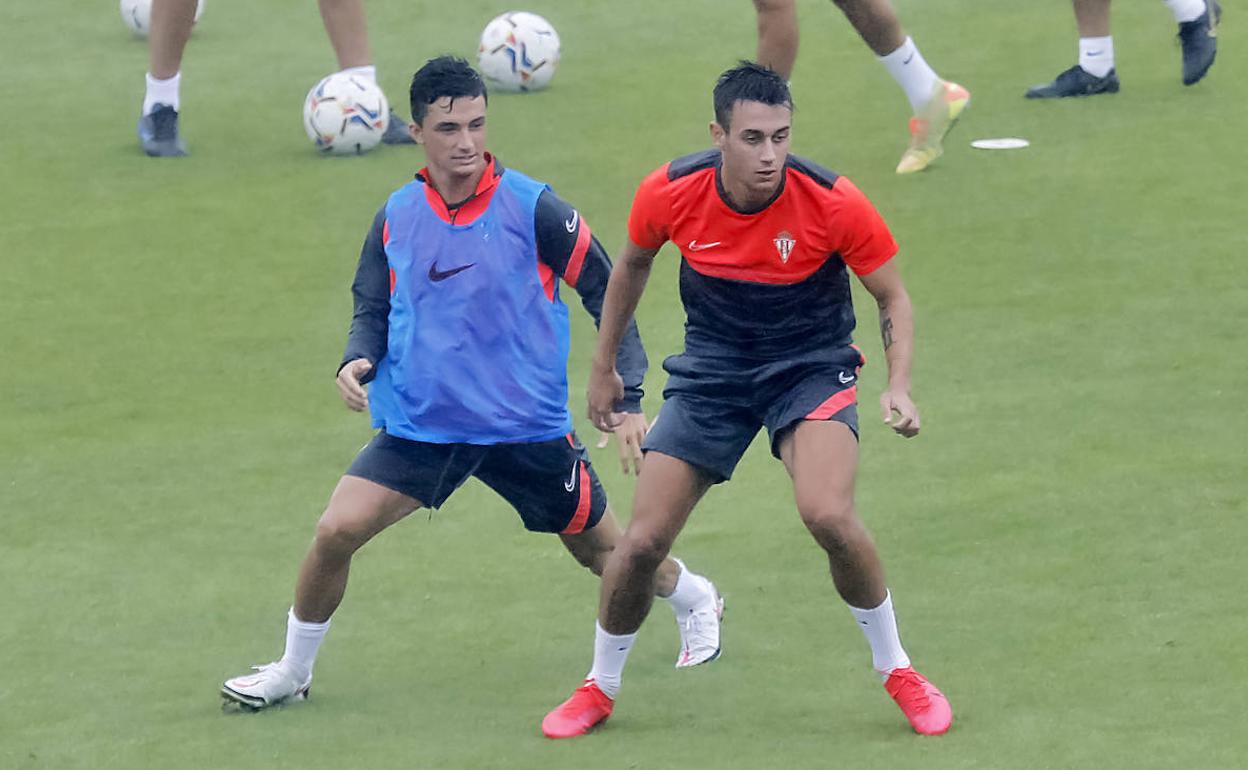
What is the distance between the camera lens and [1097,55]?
11.9 meters

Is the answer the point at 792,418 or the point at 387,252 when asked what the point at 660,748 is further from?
the point at 387,252

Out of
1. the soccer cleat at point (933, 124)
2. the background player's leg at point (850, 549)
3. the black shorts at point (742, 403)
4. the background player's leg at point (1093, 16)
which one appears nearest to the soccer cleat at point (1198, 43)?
the background player's leg at point (1093, 16)

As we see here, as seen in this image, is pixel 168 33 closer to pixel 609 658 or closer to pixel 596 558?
pixel 596 558

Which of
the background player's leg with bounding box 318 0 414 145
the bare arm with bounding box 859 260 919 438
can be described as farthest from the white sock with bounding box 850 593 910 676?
the background player's leg with bounding box 318 0 414 145

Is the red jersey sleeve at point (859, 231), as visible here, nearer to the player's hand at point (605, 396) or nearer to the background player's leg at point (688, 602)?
the player's hand at point (605, 396)

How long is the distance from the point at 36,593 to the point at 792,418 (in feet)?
9.57

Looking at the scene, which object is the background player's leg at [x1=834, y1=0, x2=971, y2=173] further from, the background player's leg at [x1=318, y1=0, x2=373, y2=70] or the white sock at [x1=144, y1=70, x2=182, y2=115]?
the white sock at [x1=144, y1=70, x2=182, y2=115]

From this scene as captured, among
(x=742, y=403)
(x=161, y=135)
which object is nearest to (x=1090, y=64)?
(x=161, y=135)

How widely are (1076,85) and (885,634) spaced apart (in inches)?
280

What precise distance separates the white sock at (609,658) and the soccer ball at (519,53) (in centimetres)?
729

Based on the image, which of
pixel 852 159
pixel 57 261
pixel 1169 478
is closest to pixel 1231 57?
pixel 852 159

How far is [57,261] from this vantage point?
10.4m

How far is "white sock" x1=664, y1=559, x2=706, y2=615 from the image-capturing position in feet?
21.0

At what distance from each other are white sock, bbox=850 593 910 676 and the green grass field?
19cm
